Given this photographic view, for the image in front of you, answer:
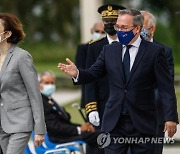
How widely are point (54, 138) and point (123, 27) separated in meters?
3.47

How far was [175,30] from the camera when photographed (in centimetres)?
4091

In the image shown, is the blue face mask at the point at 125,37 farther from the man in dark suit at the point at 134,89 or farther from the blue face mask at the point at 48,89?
the blue face mask at the point at 48,89

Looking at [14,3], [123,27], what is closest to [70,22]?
[14,3]

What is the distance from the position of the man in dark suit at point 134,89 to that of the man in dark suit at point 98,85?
95 cm

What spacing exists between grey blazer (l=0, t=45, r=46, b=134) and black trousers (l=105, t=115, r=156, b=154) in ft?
1.92

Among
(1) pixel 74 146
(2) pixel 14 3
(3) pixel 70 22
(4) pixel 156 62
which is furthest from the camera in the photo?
(3) pixel 70 22

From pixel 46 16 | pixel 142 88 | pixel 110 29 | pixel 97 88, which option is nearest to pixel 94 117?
pixel 97 88

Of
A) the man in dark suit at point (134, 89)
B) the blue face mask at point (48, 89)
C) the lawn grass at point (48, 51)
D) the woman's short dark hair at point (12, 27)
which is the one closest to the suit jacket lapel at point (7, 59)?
the woman's short dark hair at point (12, 27)

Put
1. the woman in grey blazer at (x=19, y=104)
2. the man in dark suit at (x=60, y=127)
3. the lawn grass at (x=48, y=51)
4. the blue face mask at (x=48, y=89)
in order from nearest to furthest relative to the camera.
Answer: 1. the woman in grey blazer at (x=19, y=104)
2. the man in dark suit at (x=60, y=127)
3. the blue face mask at (x=48, y=89)
4. the lawn grass at (x=48, y=51)

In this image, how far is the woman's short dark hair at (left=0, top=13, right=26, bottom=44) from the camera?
685 centimetres

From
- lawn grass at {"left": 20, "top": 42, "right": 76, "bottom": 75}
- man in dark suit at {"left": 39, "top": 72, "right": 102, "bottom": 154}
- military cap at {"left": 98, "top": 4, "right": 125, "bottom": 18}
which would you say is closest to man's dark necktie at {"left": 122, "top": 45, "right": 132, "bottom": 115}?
military cap at {"left": 98, "top": 4, "right": 125, "bottom": 18}

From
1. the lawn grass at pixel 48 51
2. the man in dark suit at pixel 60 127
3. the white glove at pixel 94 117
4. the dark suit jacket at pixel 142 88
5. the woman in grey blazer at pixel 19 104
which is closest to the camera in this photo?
the dark suit jacket at pixel 142 88

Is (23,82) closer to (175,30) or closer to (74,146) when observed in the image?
(74,146)

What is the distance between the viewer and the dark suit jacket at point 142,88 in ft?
21.3
